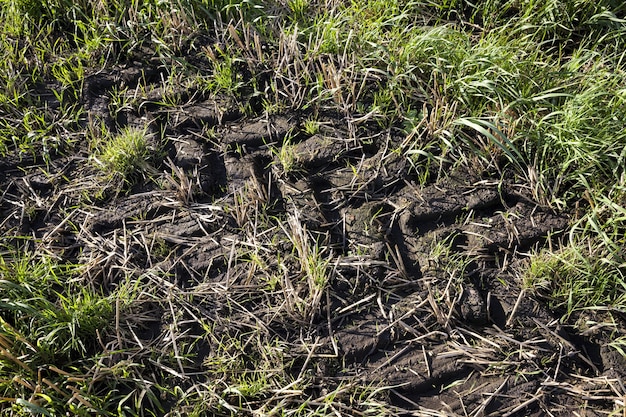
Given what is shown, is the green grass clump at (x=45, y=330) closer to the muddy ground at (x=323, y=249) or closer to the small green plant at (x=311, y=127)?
the muddy ground at (x=323, y=249)

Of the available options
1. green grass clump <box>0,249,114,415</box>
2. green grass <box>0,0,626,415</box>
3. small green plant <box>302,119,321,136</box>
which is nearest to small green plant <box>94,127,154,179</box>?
green grass <box>0,0,626,415</box>

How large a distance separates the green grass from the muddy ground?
0.05 m

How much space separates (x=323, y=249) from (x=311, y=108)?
746 millimetres

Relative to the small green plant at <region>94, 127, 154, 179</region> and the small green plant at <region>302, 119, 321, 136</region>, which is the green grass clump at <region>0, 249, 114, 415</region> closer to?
the small green plant at <region>94, 127, 154, 179</region>

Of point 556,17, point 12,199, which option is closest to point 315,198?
point 12,199

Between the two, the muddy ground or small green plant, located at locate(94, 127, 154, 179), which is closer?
the muddy ground

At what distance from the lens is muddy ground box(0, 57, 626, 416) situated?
2.00 metres

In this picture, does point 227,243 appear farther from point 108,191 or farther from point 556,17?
point 556,17

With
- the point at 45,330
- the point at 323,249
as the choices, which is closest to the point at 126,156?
the point at 45,330

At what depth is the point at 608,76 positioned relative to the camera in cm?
248

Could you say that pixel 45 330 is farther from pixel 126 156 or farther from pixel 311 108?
pixel 311 108

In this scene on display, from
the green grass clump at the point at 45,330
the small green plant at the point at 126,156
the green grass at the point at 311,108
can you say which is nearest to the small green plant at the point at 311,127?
the green grass at the point at 311,108

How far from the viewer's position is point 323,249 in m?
2.20

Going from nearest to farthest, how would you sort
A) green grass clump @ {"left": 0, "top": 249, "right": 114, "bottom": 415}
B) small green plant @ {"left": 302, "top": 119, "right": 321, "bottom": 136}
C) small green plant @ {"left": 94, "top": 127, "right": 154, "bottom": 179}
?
green grass clump @ {"left": 0, "top": 249, "right": 114, "bottom": 415} < small green plant @ {"left": 94, "top": 127, "right": 154, "bottom": 179} < small green plant @ {"left": 302, "top": 119, "right": 321, "bottom": 136}
